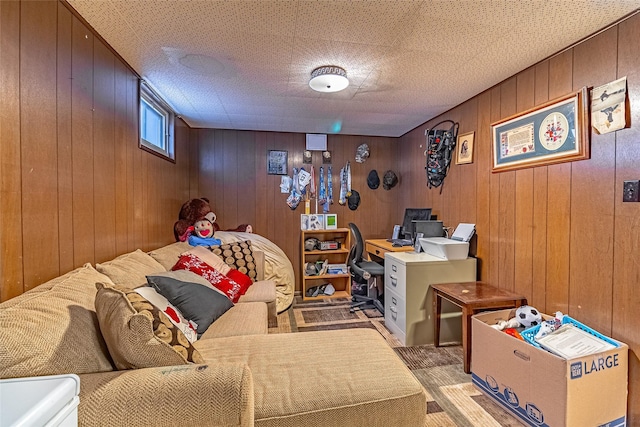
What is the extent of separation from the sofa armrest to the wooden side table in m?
1.68

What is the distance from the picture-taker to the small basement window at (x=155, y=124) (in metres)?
2.35

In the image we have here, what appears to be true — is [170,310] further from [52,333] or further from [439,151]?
[439,151]

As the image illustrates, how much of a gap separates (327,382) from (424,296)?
62.8 inches

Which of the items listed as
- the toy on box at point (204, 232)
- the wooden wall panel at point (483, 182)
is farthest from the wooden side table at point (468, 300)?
the toy on box at point (204, 232)

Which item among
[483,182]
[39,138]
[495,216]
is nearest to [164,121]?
[39,138]

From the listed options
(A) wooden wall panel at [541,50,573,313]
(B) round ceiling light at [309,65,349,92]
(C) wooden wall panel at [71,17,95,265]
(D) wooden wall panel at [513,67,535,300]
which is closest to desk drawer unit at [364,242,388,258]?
(D) wooden wall panel at [513,67,535,300]

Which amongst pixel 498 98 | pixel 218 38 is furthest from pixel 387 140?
pixel 218 38

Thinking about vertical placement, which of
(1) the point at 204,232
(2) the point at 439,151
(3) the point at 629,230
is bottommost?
(1) the point at 204,232

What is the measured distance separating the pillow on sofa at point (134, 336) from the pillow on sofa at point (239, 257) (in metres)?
1.57

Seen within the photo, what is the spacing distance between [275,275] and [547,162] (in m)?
2.64

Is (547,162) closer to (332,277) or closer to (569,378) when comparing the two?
(569,378)

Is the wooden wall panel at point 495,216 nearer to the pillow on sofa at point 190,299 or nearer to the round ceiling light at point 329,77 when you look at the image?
the round ceiling light at point 329,77

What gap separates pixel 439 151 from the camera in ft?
10.1

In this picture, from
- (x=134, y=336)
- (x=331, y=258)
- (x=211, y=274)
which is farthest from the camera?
(x=331, y=258)
